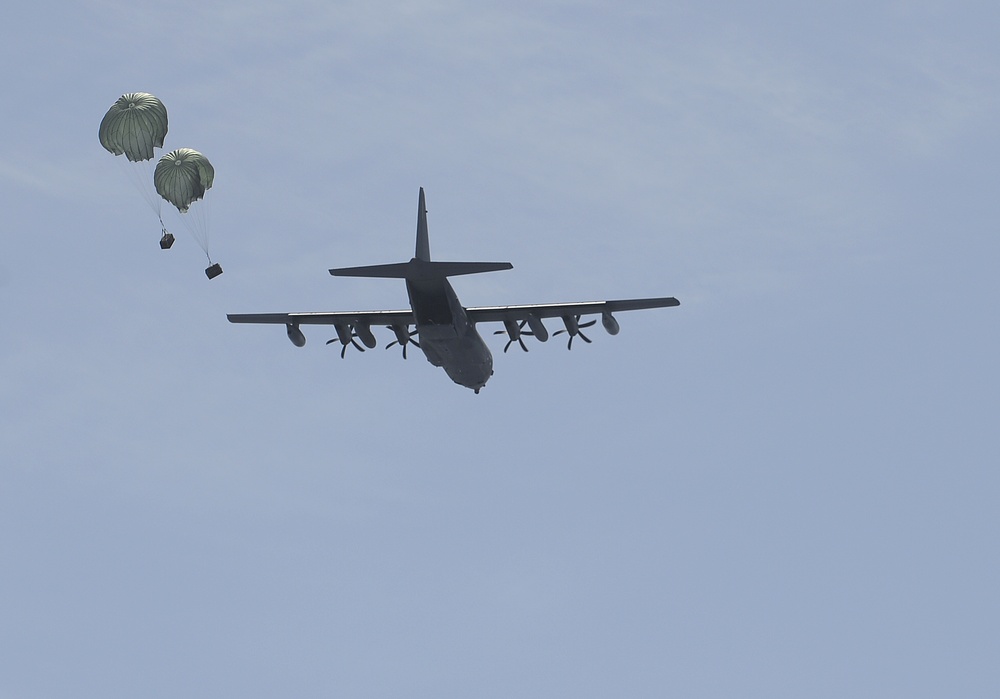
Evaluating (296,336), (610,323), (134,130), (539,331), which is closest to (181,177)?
(134,130)

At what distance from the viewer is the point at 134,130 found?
74938mm

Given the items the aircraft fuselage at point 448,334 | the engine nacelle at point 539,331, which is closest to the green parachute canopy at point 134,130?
the aircraft fuselage at point 448,334

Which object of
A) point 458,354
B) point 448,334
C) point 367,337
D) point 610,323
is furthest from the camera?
point 367,337

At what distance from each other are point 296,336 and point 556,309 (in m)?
12.8

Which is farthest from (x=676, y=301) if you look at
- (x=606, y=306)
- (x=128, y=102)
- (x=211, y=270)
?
(x=128, y=102)

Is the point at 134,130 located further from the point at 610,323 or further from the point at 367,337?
the point at 610,323

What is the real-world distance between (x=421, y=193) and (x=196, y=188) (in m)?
10.2

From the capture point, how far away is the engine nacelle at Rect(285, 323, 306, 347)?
7969 centimetres

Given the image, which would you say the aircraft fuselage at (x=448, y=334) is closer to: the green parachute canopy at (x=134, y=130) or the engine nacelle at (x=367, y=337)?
the engine nacelle at (x=367, y=337)

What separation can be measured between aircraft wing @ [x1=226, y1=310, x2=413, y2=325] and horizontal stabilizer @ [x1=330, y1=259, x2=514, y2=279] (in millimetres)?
7238

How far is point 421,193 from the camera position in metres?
75.4

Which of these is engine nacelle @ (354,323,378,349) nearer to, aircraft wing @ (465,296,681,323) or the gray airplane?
the gray airplane

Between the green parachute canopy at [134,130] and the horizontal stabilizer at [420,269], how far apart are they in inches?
478

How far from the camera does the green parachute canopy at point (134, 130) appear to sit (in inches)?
2950
